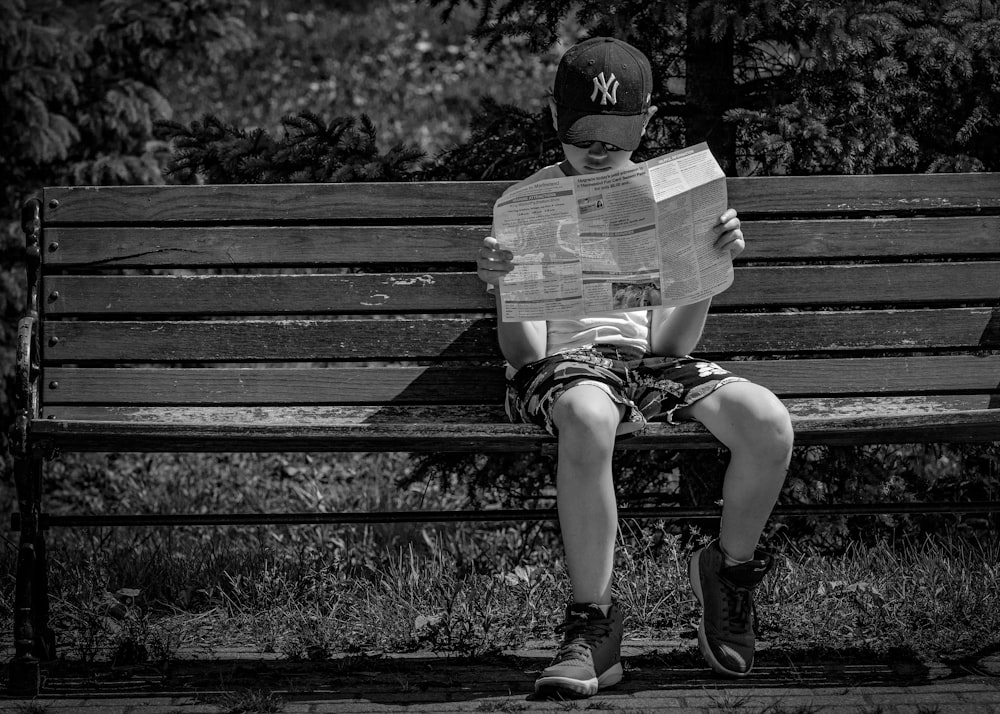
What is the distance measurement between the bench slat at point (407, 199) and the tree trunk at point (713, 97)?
51 cm

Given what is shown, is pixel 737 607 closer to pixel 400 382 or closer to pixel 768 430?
pixel 768 430

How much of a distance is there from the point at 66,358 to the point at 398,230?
1056mm

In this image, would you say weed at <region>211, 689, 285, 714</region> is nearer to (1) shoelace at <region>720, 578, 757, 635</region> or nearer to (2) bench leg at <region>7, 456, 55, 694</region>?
(2) bench leg at <region>7, 456, 55, 694</region>

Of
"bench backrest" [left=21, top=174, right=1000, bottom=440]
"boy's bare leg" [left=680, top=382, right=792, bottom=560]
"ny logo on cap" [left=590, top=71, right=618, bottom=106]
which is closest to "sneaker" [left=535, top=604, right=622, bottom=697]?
"boy's bare leg" [left=680, top=382, right=792, bottom=560]

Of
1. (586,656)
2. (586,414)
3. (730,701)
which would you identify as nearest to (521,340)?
(586,414)

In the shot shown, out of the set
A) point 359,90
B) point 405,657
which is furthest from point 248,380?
point 359,90

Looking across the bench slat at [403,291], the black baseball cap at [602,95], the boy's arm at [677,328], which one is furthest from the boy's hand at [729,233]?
the bench slat at [403,291]

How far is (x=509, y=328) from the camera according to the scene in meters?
2.93

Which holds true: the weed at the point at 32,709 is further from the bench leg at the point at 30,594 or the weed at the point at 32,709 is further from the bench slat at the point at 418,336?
the bench slat at the point at 418,336

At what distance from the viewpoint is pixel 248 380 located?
3.39 metres

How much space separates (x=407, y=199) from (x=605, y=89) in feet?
2.66

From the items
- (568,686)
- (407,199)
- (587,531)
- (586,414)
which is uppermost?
(407,199)

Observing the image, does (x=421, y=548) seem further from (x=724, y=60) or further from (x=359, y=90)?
(x=359, y=90)

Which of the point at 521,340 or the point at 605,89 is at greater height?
the point at 605,89
